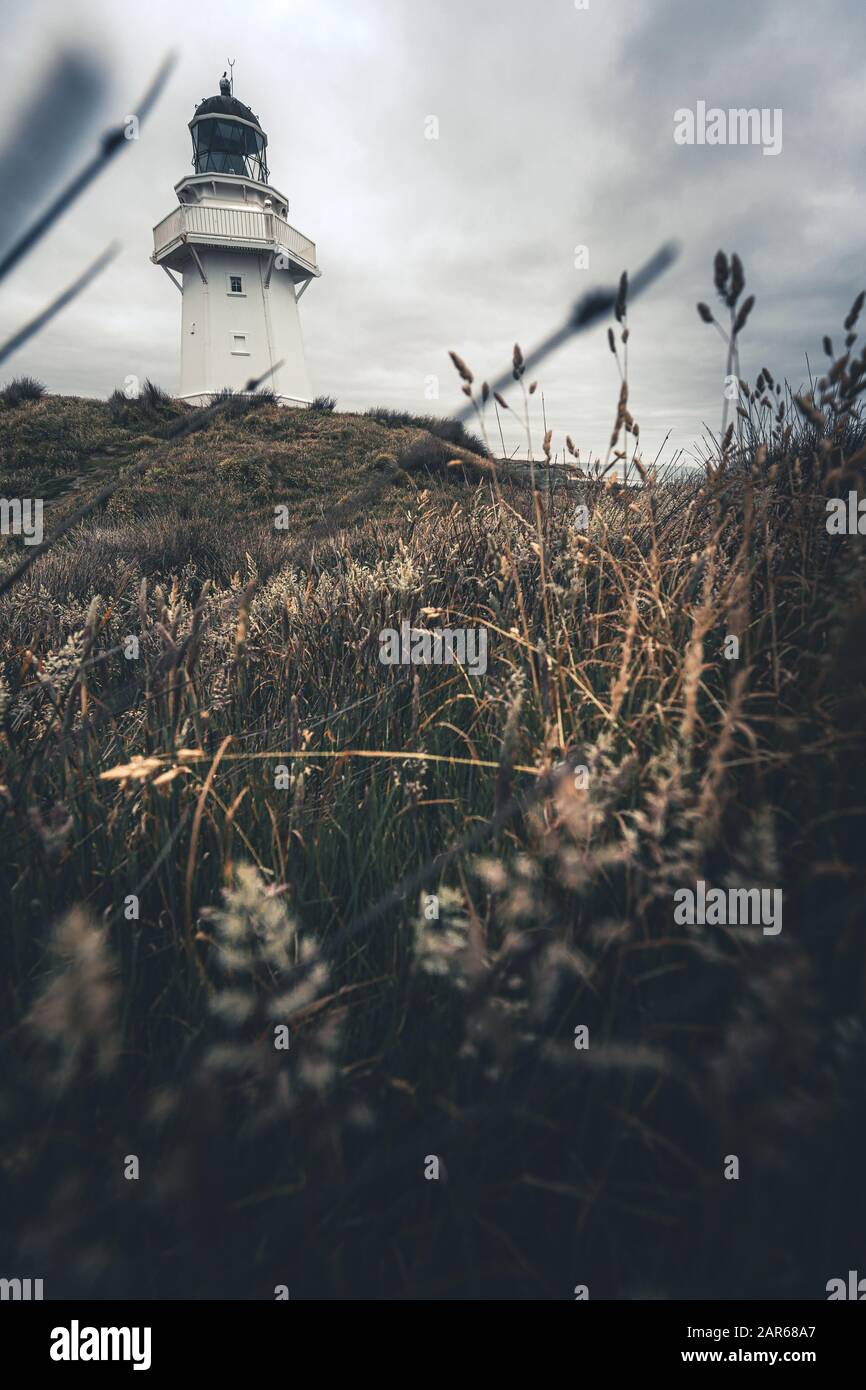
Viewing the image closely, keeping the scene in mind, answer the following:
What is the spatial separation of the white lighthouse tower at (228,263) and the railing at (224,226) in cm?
4

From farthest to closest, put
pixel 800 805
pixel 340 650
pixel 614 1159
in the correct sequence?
pixel 340 650 < pixel 800 805 < pixel 614 1159

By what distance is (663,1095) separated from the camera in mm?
1401

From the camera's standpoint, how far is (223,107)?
100 ft

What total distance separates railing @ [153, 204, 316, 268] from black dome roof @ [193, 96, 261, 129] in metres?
5.54

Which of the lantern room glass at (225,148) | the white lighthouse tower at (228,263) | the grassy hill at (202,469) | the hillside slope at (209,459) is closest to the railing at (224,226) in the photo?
the white lighthouse tower at (228,263)

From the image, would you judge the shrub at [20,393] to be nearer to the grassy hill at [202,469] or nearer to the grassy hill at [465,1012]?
the grassy hill at [202,469]

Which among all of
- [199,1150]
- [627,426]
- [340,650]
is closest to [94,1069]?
[199,1150]

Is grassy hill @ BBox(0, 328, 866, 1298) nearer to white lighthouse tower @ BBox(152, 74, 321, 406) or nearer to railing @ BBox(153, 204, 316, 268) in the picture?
white lighthouse tower @ BBox(152, 74, 321, 406)

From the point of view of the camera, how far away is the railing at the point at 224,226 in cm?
2723

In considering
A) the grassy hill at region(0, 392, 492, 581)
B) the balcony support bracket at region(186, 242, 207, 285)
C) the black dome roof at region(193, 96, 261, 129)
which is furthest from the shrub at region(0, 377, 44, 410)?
the black dome roof at region(193, 96, 261, 129)

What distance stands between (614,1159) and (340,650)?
2.85 metres

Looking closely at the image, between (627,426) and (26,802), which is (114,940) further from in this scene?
(627,426)

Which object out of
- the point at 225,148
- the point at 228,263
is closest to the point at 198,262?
the point at 228,263

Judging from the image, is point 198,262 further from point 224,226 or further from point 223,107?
point 223,107
